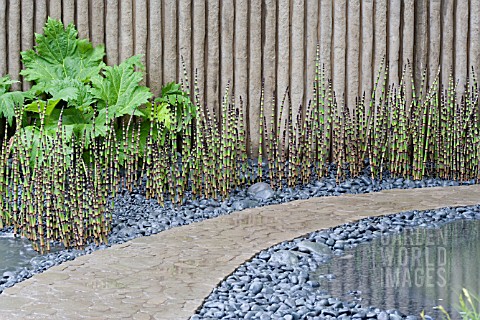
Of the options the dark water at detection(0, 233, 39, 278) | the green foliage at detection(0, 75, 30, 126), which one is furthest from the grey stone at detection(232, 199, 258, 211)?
the green foliage at detection(0, 75, 30, 126)

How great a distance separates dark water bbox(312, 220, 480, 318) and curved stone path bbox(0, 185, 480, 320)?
431 millimetres

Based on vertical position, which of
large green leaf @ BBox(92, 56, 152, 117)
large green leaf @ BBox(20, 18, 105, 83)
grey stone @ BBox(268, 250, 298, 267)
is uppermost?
large green leaf @ BBox(20, 18, 105, 83)

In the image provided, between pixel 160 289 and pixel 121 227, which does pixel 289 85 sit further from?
pixel 160 289

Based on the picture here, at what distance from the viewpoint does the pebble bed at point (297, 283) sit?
3121mm

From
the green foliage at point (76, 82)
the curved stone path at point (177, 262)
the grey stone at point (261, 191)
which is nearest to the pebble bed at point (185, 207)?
the grey stone at point (261, 191)

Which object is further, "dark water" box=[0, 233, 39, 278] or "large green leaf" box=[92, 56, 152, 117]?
"large green leaf" box=[92, 56, 152, 117]

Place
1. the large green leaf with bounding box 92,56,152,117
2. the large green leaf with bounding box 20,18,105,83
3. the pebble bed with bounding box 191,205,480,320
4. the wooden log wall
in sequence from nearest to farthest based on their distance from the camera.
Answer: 1. the pebble bed with bounding box 191,205,480,320
2. the large green leaf with bounding box 92,56,152,117
3. the large green leaf with bounding box 20,18,105,83
4. the wooden log wall

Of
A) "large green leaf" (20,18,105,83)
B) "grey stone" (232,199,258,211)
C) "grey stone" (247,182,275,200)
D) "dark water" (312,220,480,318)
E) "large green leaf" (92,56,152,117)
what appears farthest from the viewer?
"large green leaf" (20,18,105,83)

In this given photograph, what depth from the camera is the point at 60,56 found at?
19.7 ft

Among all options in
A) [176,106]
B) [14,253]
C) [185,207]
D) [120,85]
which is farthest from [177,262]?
[120,85]

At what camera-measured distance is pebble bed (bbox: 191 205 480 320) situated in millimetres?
3121

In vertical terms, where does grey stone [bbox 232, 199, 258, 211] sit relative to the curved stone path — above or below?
above

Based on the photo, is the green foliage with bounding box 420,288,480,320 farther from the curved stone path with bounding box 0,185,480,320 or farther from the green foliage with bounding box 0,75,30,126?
the green foliage with bounding box 0,75,30,126

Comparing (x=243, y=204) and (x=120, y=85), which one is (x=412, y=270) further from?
(x=120, y=85)
